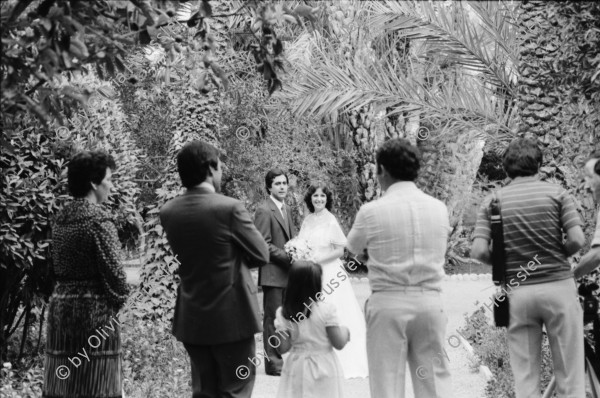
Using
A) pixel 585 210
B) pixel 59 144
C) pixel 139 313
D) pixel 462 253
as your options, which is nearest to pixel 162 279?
pixel 139 313

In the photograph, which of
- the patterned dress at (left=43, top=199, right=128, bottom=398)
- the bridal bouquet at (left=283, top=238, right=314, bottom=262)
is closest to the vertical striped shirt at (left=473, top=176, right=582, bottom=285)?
the patterned dress at (left=43, top=199, right=128, bottom=398)

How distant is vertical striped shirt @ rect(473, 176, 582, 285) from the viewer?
209 inches

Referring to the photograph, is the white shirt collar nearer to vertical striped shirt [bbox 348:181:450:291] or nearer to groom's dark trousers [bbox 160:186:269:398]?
groom's dark trousers [bbox 160:186:269:398]

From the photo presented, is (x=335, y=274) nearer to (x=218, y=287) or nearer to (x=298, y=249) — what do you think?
(x=298, y=249)

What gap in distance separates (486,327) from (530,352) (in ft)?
16.1

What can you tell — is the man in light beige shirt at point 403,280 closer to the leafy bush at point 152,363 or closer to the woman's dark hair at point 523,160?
the woman's dark hair at point 523,160

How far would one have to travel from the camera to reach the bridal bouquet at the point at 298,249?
8.09 m

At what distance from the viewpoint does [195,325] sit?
5059 mm

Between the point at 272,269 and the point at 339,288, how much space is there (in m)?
0.77

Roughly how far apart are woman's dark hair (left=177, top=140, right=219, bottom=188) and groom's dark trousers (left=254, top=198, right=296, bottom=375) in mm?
3405

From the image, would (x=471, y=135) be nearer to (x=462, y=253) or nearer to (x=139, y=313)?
(x=139, y=313)

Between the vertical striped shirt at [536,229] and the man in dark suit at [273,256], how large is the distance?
11.1 feet

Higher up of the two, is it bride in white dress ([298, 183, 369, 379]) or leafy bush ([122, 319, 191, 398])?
bride in white dress ([298, 183, 369, 379])

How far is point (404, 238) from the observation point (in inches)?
197
